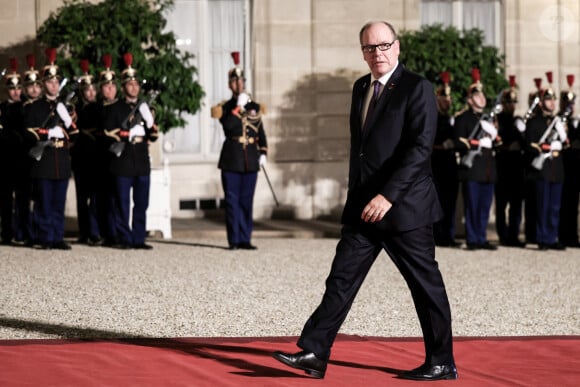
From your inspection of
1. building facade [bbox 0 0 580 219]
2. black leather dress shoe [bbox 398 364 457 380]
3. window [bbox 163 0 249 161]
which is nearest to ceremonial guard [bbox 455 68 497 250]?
building facade [bbox 0 0 580 219]

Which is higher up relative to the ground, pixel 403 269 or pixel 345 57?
pixel 345 57

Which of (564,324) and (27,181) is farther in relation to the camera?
(27,181)

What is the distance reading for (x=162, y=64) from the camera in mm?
13891

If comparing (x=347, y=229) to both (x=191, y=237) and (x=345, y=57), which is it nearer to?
(x=191, y=237)

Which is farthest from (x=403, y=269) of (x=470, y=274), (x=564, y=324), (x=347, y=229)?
(x=470, y=274)

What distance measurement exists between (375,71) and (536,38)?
11.3 metres

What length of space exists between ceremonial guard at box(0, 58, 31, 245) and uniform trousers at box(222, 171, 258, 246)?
6.85ft

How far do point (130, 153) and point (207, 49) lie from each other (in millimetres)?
4058

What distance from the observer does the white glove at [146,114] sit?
12.8 m

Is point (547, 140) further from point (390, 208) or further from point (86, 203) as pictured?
point (390, 208)

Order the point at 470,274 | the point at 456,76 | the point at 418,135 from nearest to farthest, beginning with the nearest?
the point at 418,135, the point at 470,274, the point at 456,76

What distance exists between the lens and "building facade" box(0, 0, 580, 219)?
1631 cm

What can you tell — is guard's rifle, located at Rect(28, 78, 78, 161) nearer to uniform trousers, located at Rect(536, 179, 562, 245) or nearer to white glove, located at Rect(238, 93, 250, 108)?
white glove, located at Rect(238, 93, 250, 108)

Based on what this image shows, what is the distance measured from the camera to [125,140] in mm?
12883
